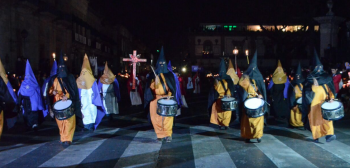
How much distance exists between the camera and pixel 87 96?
1178cm

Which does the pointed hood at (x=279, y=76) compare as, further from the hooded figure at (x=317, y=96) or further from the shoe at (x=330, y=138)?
the shoe at (x=330, y=138)

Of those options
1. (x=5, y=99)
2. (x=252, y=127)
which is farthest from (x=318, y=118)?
(x=5, y=99)

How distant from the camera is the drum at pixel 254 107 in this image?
368 inches

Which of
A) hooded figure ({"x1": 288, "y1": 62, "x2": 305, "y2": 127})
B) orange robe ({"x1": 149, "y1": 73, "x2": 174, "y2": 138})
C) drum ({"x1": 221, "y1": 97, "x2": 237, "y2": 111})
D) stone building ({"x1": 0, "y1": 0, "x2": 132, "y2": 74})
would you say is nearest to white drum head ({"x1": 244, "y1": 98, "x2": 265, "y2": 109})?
drum ({"x1": 221, "y1": 97, "x2": 237, "y2": 111})

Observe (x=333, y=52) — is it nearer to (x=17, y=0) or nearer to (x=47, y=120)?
(x=47, y=120)

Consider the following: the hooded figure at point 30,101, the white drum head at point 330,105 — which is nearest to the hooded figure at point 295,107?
the white drum head at point 330,105

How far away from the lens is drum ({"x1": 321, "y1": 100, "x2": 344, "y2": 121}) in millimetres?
9102

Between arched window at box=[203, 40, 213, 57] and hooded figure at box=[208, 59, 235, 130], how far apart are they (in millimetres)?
55440

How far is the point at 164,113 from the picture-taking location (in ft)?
31.3

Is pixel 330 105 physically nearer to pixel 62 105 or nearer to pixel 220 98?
pixel 220 98

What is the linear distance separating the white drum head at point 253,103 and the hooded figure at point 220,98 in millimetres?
2280

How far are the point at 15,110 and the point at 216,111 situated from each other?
5426 mm

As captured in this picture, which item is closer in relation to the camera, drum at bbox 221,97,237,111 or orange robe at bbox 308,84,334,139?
orange robe at bbox 308,84,334,139

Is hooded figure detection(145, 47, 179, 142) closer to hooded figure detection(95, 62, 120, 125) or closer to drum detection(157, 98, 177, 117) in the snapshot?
drum detection(157, 98, 177, 117)
